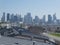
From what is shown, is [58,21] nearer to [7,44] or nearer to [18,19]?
[18,19]

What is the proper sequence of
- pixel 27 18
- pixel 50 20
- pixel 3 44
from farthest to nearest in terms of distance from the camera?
pixel 50 20, pixel 27 18, pixel 3 44

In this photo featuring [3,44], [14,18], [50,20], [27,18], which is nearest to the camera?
[3,44]

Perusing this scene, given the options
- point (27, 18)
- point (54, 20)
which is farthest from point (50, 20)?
point (27, 18)

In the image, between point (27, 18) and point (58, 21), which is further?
point (58, 21)

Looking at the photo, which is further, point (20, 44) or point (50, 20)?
point (50, 20)

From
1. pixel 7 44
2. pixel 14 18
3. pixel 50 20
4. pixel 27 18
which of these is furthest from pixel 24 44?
pixel 50 20

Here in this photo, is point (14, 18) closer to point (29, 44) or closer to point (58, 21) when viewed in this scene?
point (58, 21)

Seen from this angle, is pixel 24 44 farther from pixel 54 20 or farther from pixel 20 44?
pixel 54 20

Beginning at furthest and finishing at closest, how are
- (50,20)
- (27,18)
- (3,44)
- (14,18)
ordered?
(50,20)
(27,18)
(14,18)
(3,44)
